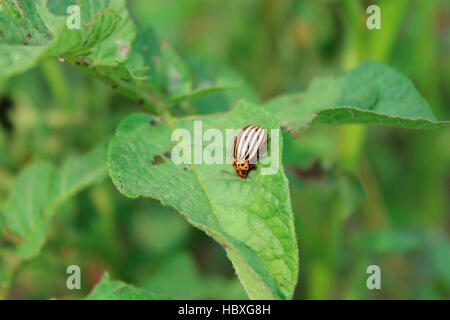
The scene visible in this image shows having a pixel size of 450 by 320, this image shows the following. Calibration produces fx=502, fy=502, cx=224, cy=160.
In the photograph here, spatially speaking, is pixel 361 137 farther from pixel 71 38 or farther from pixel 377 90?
pixel 71 38

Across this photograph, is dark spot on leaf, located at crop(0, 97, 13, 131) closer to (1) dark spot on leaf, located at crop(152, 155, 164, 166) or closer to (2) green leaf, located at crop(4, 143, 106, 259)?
(2) green leaf, located at crop(4, 143, 106, 259)

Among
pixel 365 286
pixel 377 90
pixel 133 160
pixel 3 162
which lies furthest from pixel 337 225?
pixel 3 162

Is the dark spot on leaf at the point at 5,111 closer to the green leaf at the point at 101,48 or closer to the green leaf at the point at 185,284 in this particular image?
the green leaf at the point at 185,284

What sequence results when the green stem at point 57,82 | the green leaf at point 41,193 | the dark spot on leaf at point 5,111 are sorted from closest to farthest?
the green leaf at point 41,193, the green stem at point 57,82, the dark spot on leaf at point 5,111

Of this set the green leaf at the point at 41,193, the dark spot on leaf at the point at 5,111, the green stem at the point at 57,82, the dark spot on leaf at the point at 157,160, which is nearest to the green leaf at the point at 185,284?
the green leaf at the point at 41,193

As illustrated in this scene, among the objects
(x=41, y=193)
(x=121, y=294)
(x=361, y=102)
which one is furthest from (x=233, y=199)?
(x=41, y=193)

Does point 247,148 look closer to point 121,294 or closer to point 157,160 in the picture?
point 157,160
